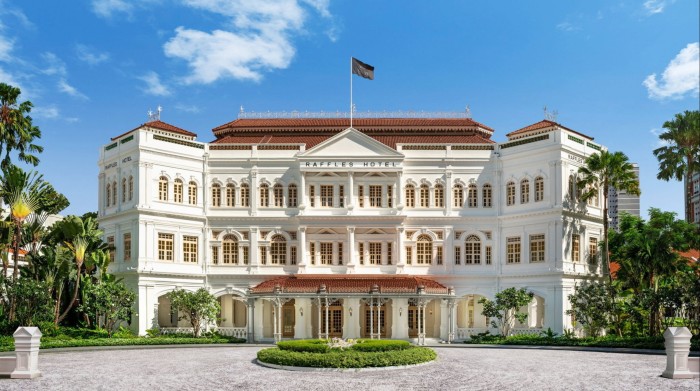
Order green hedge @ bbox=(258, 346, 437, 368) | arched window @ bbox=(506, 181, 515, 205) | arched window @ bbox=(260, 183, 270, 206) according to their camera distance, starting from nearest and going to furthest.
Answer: green hedge @ bbox=(258, 346, 437, 368) < arched window @ bbox=(506, 181, 515, 205) < arched window @ bbox=(260, 183, 270, 206)

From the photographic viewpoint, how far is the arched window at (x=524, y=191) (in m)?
50.0

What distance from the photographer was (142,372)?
2775cm

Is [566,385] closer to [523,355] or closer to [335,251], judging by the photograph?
[523,355]

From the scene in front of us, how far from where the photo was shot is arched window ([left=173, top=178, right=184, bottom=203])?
5053cm

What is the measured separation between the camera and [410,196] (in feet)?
170

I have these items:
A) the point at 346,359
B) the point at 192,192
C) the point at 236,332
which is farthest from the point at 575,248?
the point at 346,359

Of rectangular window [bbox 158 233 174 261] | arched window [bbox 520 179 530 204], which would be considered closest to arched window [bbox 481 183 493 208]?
arched window [bbox 520 179 530 204]

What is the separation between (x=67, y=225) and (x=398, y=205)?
66.7 feet

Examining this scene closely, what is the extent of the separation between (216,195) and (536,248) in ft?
69.3

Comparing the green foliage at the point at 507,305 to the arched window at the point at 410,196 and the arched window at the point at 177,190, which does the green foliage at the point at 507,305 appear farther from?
the arched window at the point at 177,190

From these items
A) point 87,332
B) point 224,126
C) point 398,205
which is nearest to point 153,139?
point 224,126

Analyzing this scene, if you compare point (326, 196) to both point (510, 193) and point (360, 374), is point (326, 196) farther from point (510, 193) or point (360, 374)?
point (360, 374)

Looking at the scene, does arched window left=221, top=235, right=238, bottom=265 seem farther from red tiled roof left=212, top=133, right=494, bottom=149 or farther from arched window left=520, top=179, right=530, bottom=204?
arched window left=520, top=179, right=530, bottom=204

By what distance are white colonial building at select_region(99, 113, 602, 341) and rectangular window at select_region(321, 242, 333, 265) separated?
0.48ft
